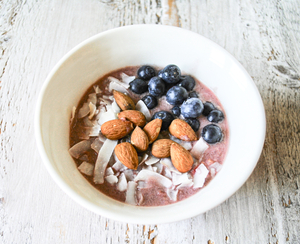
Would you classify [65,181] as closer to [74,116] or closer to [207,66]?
[74,116]

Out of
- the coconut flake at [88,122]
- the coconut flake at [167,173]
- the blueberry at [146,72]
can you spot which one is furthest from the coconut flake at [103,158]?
the blueberry at [146,72]

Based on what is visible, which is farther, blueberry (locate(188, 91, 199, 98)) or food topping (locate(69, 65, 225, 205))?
blueberry (locate(188, 91, 199, 98))

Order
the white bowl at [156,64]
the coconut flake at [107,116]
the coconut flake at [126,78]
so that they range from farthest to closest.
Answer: the coconut flake at [126,78]
the coconut flake at [107,116]
the white bowl at [156,64]

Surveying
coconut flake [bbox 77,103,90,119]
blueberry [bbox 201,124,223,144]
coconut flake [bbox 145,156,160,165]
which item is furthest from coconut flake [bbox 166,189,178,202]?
coconut flake [bbox 77,103,90,119]

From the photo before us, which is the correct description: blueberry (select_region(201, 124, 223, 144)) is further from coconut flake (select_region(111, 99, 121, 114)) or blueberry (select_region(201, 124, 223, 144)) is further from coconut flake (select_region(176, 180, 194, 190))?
coconut flake (select_region(111, 99, 121, 114))

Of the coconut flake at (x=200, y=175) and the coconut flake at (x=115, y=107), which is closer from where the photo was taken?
the coconut flake at (x=200, y=175)

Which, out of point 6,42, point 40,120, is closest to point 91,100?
point 40,120

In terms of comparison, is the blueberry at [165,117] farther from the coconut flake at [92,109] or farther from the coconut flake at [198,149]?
the coconut flake at [92,109]
